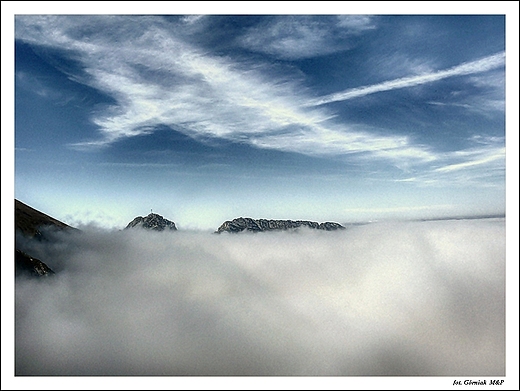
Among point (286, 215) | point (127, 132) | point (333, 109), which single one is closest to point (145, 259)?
point (127, 132)

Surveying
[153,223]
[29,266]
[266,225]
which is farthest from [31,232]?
[266,225]

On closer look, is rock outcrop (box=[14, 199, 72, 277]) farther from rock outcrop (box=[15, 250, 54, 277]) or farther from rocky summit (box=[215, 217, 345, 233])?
rocky summit (box=[215, 217, 345, 233])

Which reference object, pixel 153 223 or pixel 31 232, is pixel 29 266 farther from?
pixel 153 223

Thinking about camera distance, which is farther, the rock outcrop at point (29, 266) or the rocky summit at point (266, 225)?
the rocky summit at point (266, 225)

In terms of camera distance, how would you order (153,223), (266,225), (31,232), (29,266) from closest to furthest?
1. (29,266)
2. (31,232)
3. (153,223)
4. (266,225)

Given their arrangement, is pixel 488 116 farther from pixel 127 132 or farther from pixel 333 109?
pixel 127 132

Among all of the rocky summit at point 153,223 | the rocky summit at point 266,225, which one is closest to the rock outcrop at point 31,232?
the rocky summit at point 153,223

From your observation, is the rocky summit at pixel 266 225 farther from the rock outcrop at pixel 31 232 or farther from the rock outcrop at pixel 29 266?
the rock outcrop at pixel 29 266
